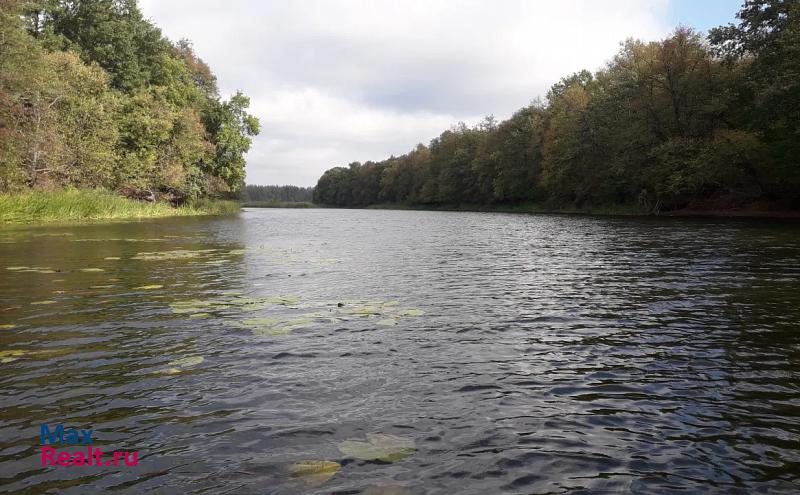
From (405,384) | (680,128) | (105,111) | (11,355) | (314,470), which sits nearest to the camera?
(314,470)

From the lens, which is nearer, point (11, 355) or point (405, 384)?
point (405, 384)

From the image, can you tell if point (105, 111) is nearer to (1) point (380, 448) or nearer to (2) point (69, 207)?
(2) point (69, 207)

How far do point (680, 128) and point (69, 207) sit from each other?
59466 mm

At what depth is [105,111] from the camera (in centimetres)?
4741

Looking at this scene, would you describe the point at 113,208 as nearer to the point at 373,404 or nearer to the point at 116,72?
the point at 116,72

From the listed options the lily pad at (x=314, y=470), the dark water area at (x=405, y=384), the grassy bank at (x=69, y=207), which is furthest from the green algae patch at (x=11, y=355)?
the grassy bank at (x=69, y=207)

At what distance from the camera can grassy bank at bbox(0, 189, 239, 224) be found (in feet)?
110

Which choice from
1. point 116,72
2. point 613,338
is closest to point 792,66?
point 613,338

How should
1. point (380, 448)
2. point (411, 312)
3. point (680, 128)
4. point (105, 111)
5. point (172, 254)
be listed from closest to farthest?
point (380, 448) → point (411, 312) → point (172, 254) → point (105, 111) → point (680, 128)

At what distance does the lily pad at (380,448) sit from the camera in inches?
163

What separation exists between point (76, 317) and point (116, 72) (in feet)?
205

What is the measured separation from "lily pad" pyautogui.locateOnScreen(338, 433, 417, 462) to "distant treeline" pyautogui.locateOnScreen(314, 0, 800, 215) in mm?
44109

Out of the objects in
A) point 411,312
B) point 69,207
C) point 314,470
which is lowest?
point 314,470

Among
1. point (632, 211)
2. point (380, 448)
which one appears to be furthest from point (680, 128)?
point (380, 448)
